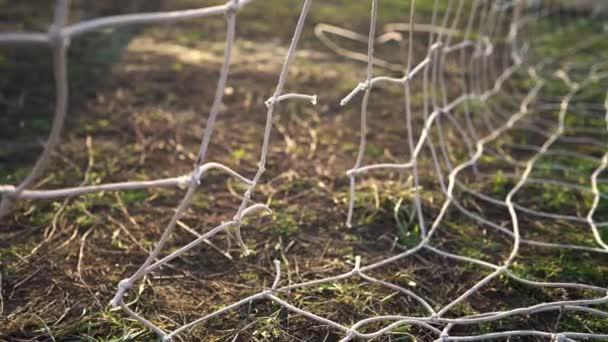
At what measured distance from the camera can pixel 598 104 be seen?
2260mm

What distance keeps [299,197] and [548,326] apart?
2.13 feet

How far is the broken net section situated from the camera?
0.95 metres

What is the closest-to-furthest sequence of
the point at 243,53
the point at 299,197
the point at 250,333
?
the point at 250,333 → the point at 299,197 → the point at 243,53

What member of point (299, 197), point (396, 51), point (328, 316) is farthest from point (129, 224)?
point (396, 51)

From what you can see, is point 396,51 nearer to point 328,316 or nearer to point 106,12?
point 106,12

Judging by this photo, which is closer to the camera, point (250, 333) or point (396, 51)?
point (250, 333)

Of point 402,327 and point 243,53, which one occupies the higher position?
point 243,53

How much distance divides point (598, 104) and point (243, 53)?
1.35 metres

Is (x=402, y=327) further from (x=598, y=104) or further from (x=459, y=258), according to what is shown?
(x=598, y=104)

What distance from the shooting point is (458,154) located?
72.5 inches

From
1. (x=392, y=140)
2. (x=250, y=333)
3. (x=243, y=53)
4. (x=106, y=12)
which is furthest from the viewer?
(x=106, y=12)

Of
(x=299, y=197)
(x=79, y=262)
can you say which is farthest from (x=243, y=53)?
(x=79, y=262)

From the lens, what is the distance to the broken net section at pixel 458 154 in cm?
95

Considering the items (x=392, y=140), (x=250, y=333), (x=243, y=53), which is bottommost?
(x=250, y=333)
